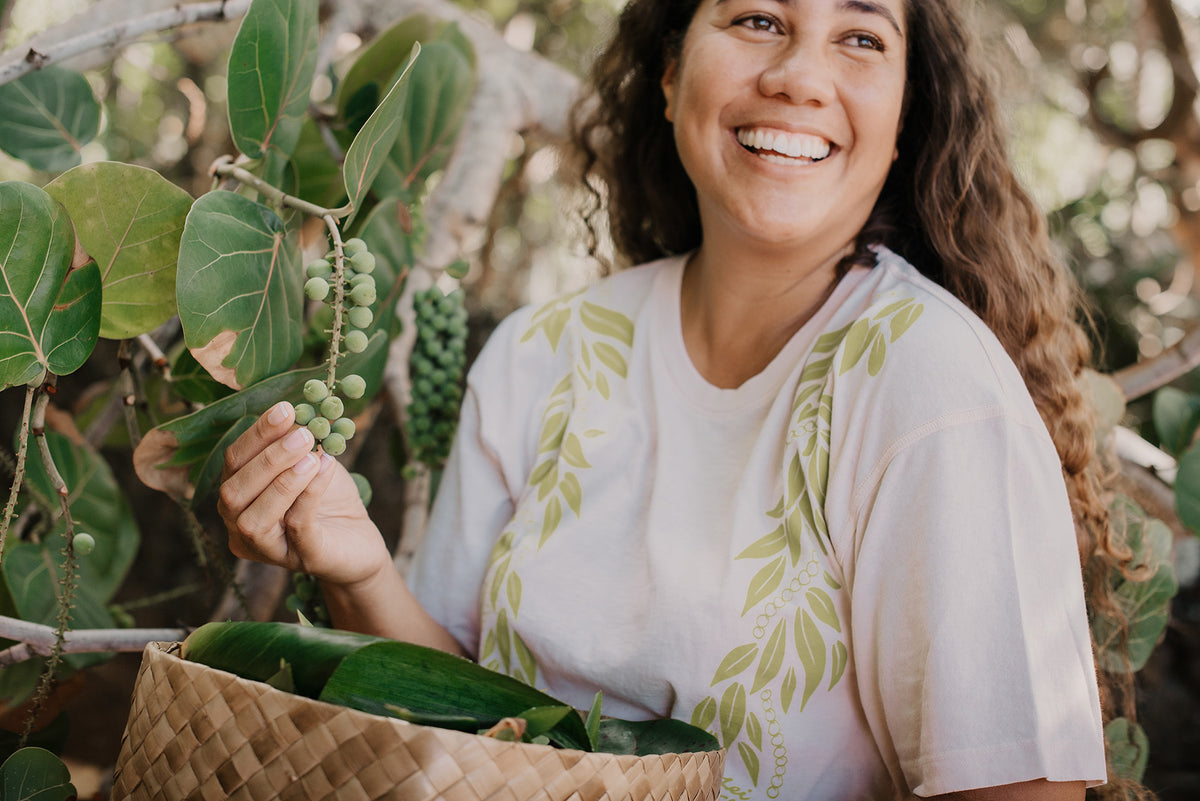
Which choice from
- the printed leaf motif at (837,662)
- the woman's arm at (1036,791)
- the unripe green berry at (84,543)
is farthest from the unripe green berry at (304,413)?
the woman's arm at (1036,791)

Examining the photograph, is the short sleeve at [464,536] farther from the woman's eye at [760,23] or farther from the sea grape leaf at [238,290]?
the woman's eye at [760,23]

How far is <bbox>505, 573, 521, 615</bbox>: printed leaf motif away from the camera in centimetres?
110

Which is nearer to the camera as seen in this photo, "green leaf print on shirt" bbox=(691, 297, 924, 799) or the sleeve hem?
the sleeve hem

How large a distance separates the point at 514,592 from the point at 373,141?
57 cm

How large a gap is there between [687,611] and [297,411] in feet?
1.52

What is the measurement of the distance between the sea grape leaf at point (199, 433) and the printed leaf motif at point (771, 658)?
53 cm

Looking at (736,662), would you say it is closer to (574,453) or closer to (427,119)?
(574,453)

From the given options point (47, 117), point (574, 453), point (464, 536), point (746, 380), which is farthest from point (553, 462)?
point (47, 117)

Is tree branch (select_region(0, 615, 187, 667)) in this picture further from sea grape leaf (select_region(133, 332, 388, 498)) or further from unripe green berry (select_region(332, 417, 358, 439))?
unripe green berry (select_region(332, 417, 358, 439))

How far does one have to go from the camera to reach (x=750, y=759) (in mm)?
957

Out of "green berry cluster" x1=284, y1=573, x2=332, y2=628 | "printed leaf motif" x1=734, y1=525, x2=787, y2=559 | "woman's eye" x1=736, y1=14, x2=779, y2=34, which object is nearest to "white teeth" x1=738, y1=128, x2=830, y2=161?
"woman's eye" x1=736, y1=14, x2=779, y2=34

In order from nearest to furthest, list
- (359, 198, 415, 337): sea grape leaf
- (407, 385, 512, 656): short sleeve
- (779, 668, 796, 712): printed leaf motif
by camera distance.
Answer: (779, 668, 796, 712): printed leaf motif, (359, 198, 415, 337): sea grape leaf, (407, 385, 512, 656): short sleeve

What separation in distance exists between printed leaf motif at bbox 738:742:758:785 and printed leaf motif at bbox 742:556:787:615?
14cm

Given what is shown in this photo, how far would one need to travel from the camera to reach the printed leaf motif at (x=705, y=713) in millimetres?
965
